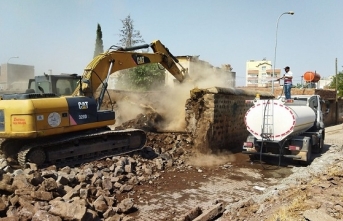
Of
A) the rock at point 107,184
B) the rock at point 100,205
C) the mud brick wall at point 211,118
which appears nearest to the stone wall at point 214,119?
the mud brick wall at point 211,118

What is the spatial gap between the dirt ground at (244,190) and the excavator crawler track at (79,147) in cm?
162

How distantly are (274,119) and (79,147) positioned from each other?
5.68 metres

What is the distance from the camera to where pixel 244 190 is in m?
7.62

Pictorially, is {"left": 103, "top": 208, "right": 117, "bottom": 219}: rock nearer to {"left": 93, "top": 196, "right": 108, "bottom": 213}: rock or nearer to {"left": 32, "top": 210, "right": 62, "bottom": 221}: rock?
{"left": 93, "top": 196, "right": 108, "bottom": 213}: rock

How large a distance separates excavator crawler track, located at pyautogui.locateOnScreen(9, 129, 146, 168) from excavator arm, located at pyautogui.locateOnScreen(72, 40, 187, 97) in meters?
1.31

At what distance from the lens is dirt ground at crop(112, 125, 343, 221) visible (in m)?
5.11

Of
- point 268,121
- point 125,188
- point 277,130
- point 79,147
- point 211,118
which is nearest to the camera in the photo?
point 125,188

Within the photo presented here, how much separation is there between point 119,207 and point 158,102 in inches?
352

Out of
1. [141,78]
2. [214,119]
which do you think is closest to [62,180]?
[214,119]

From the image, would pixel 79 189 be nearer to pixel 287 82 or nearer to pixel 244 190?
pixel 244 190

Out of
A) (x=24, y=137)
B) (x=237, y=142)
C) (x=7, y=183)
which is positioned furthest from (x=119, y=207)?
(x=237, y=142)

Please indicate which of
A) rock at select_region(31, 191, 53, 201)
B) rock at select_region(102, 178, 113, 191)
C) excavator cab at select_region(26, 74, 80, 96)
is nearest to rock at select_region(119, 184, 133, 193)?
rock at select_region(102, 178, 113, 191)

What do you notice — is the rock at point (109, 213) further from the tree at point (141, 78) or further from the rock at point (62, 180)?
the tree at point (141, 78)

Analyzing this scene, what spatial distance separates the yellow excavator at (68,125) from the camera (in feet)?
25.4
